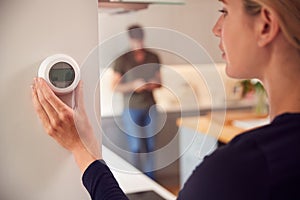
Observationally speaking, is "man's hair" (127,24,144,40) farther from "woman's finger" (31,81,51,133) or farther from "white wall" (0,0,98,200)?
"woman's finger" (31,81,51,133)

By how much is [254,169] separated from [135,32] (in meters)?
0.35

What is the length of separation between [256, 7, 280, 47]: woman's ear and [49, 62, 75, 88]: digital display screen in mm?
286

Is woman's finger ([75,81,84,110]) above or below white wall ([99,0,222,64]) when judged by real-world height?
below

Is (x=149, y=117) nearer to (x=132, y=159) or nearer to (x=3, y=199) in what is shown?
(x=132, y=159)

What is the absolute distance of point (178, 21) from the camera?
2.52ft

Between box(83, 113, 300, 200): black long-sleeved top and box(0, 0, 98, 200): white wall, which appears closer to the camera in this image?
box(83, 113, 300, 200): black long-sleeved top

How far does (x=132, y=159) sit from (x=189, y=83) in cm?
18

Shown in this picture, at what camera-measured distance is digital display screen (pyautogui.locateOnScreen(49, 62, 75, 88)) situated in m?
0.61

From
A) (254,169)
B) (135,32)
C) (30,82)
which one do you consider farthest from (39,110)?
(254,169)

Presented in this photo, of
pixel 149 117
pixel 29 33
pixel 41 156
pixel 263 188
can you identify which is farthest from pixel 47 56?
pixel 263 188

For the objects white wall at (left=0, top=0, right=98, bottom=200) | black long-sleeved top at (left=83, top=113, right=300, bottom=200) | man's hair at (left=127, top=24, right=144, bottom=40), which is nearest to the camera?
black long-sleeved top at (left=83, top=113, right=300, bottom=200)

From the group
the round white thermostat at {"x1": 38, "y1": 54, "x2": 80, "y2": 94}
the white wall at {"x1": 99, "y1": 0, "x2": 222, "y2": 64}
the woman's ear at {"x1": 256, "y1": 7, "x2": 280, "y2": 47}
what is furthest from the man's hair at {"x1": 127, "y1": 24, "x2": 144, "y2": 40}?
the woman's ear at {"x1": 256, "y1": 7, "x2": 280, "y2": 47}

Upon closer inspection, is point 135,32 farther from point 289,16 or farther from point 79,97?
point 289,16

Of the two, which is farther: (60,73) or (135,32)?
(135,32)
